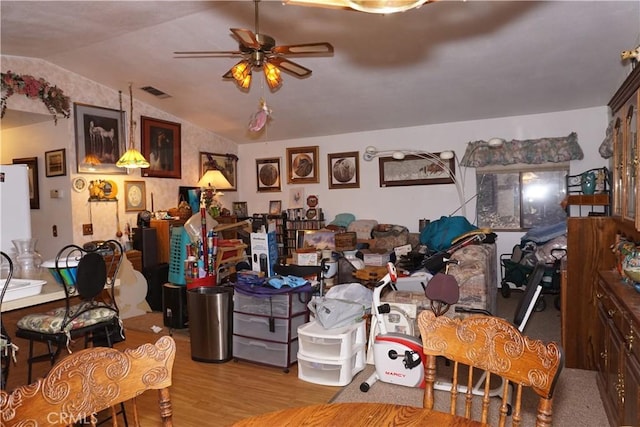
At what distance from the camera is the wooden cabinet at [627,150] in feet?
7.64

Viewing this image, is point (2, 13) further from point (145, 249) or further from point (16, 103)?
point (145, 249)

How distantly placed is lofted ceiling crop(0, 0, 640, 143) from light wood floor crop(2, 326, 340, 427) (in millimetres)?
3059

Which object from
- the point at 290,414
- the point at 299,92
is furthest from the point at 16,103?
the point at 290,414

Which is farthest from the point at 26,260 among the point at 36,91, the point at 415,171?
the point at 415,171

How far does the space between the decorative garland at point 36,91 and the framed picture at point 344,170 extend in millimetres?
3869

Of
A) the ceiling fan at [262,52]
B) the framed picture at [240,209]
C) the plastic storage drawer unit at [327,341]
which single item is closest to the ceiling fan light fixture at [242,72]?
the ceiling fan at [262,52]

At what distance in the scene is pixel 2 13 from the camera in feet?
11.5

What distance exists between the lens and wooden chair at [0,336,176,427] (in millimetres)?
990

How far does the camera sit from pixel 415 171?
641cm

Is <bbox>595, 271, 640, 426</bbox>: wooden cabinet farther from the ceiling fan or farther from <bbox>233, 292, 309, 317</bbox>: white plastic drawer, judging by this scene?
the ceiling fan

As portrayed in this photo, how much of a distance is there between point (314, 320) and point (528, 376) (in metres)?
2.25

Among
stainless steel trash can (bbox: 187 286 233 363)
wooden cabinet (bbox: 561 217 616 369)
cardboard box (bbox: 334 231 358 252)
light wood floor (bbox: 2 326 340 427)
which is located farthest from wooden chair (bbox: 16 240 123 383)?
cardboard box (bbox: 334 231 358 252)

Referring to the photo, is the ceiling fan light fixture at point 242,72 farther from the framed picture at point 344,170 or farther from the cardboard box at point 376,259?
the framed picture at point 344,170

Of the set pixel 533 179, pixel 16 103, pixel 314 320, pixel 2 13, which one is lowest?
pixel 314 320
